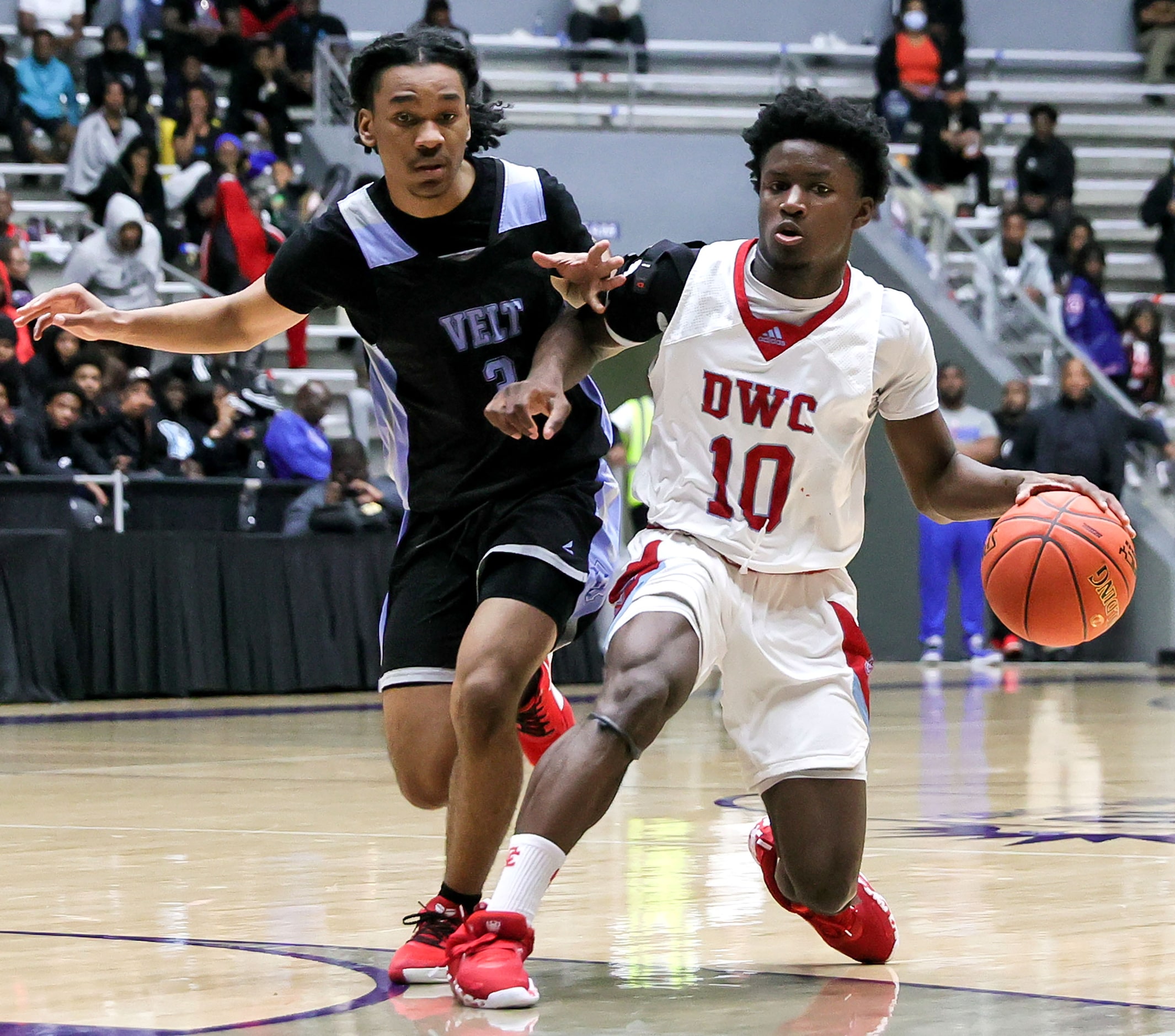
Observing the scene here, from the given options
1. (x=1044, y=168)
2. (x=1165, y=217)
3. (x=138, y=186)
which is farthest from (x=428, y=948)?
(x=1165, y=217)

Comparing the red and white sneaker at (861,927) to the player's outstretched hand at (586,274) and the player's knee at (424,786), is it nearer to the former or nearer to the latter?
the player's knee at (424,786)

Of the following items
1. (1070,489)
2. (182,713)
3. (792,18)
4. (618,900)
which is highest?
(792,18)

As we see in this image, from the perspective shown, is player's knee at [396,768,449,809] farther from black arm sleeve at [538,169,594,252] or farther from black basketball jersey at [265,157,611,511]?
black arm sleeve at [538,169,594,252]

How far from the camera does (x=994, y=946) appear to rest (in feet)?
14.6

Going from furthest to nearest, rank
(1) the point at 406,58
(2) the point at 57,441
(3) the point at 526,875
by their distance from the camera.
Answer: (2) the point at 57,441 → (1) the point at 406,58 → (3) the point at 526,875

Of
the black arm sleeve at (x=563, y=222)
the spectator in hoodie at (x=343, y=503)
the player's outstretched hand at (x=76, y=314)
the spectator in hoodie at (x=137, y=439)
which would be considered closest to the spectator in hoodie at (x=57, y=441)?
the spectator in hoodie at (x=137, y=439)

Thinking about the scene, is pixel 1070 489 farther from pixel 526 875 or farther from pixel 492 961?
pixel 492 961

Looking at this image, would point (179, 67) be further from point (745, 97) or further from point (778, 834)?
point (778, 834)

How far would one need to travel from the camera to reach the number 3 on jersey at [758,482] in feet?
14.4

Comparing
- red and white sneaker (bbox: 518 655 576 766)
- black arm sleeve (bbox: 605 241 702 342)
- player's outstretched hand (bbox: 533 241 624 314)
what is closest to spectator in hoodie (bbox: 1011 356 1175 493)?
red and white sneaker (bbox: 518 655 576 766)

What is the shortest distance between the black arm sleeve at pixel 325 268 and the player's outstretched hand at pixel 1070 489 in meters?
1.49

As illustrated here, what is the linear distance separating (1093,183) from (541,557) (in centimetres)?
1821

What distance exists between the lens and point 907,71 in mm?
20812

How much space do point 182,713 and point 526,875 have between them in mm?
8340
